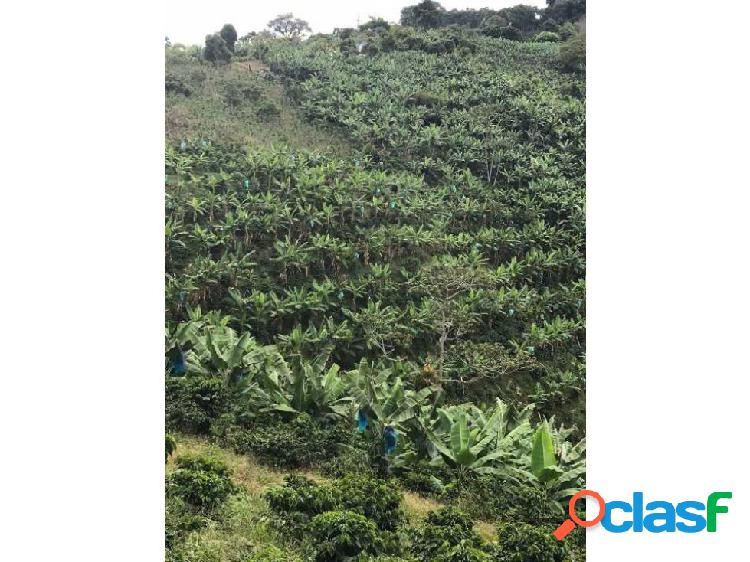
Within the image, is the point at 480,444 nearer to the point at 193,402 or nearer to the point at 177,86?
the point at 193,402

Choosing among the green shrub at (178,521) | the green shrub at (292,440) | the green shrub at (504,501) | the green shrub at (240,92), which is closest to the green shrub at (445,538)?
the green shrub at (504,501)

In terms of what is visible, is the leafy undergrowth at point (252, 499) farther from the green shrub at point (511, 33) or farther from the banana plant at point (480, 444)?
the green shrub at point (511, 33)

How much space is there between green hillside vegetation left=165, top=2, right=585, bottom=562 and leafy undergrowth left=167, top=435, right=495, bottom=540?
0.02 m

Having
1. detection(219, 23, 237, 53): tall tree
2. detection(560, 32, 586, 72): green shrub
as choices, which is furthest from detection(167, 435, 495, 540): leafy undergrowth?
detection(560, 32, 586, 72): green shrub

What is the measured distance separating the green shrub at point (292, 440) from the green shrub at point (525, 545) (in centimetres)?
160

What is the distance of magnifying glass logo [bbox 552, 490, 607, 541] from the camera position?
5.27m

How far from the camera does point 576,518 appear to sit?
5.29 metres

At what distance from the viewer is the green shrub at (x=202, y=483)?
521 centimetres

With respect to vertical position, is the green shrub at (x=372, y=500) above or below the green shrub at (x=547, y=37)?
below

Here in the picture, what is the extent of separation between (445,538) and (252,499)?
57.2 inches

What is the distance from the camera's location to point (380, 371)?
7.07m
